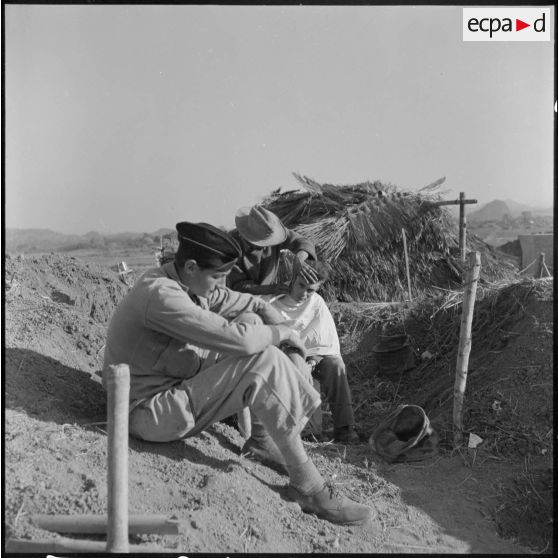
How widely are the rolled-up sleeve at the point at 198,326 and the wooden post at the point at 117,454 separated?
0.53m

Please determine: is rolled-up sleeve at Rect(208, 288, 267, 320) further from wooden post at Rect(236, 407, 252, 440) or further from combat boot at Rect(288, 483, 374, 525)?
combat boot at Rect(288, 483, 374, 525)

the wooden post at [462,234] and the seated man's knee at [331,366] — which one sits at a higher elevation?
the wooden post at [462,234]

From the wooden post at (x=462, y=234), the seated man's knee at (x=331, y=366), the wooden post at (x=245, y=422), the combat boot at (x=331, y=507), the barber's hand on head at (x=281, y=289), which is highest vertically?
the wooden post at (x=462, y=234)

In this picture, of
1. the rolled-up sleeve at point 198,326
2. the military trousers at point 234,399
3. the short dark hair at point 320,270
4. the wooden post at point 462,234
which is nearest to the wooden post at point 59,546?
the military trousers at point 234,399

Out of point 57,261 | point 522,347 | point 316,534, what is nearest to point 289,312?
point 316,534

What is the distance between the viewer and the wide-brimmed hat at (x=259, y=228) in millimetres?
4902

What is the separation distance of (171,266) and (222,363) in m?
0.56

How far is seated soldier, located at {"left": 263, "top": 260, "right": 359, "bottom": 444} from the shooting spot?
451 cm

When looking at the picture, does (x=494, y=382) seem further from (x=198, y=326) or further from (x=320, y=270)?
(x=198, y=326)

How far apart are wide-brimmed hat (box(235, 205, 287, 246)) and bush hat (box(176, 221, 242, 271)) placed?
5.60 ft

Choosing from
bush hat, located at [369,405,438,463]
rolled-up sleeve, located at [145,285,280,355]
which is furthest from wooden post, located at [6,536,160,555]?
bush hat, located at [369,405,438,463]

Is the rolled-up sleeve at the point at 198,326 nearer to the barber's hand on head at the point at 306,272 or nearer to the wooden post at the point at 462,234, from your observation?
the barber's hand on head at the point at 306,272

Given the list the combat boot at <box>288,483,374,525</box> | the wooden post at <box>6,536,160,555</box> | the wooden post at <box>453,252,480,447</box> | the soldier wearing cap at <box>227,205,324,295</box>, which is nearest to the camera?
the wooden post at <box>6,536,160,555</box>

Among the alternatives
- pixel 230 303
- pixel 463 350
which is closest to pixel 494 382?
pixel 463 350
